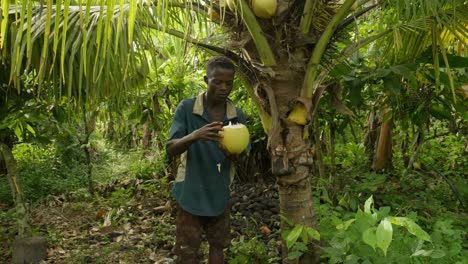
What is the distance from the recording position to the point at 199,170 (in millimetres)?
2434

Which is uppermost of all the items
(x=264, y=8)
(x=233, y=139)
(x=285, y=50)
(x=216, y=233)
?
(x=264, y=8)

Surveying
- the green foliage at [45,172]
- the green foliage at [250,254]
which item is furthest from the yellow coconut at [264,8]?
the green foliage at [45,172]

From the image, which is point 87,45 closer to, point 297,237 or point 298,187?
point 298,187

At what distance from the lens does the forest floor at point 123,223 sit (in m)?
3.52

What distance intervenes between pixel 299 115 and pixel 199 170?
1.94 ft

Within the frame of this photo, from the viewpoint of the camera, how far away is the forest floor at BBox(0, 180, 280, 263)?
3.52m

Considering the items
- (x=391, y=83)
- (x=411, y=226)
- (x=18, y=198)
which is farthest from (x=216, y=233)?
(x=18, y=198)

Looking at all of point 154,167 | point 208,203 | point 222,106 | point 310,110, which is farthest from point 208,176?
point 154,167

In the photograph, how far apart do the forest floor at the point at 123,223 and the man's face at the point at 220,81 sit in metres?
1.33

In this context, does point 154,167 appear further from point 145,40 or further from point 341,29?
point 341,29

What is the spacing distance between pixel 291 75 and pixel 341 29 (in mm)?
400

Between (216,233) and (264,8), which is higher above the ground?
(264,8)

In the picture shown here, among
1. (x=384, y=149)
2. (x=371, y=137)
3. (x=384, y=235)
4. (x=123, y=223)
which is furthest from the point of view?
(x=371, y=137)

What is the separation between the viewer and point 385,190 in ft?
13.8
